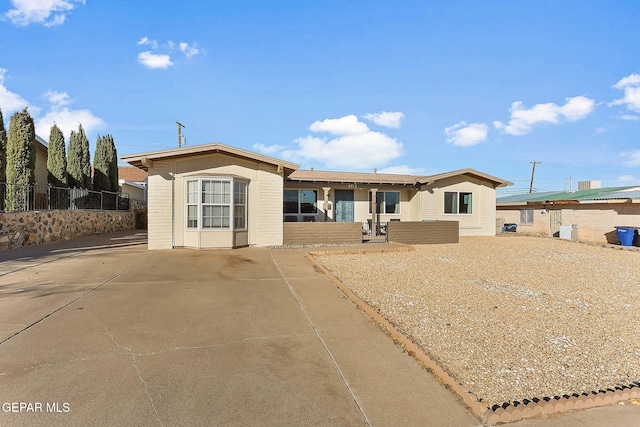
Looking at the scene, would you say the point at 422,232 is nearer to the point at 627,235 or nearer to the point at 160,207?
the point at 160,207

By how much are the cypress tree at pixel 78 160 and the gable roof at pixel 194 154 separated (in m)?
9.29

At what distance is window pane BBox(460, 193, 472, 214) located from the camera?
57.8 feet

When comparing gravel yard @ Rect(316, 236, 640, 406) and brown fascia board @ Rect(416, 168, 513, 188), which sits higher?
brown fascia board @ Rect(416, 168, 513, 188)

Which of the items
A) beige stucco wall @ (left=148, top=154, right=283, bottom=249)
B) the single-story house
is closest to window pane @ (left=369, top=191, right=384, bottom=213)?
the single-story house

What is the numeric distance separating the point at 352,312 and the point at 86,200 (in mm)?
16762

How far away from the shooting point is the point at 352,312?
15.6 feet

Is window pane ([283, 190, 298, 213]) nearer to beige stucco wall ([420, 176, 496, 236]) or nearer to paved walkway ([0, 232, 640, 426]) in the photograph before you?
beige stucco wall ([420, 176, 496, 236])

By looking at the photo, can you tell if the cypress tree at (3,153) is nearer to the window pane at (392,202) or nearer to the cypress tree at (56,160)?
the cypress tree at (56,160)

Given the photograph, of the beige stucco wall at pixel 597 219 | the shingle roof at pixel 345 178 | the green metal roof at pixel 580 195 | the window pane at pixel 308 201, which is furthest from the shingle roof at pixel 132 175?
the beige stucco wall at pixel 597 219

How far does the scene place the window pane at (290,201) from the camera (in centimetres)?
1628

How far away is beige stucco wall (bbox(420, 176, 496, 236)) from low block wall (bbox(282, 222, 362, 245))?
212 inches

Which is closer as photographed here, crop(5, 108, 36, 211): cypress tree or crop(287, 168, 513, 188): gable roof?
crop(5, 108, 36, 211): cypress tree

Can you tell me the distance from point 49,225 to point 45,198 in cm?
136

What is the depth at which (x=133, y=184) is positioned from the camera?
25.5 meters
